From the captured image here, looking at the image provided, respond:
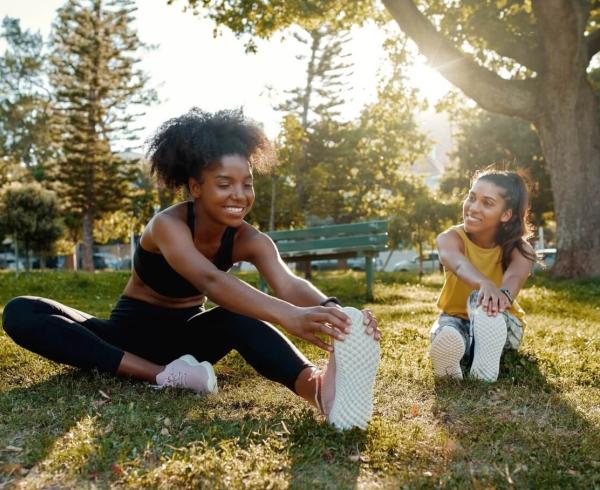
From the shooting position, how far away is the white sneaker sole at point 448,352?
11.8 ft

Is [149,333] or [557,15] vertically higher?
[557,15]

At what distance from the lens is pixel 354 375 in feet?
8.75

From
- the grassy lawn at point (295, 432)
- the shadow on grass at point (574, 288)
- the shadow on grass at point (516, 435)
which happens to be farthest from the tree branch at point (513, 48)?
the shadow on grass at point (516, 435)

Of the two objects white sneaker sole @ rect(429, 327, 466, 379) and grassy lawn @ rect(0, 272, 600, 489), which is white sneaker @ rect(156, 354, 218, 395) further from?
white sneaker sole @ rect(429, 327, 466, 379)

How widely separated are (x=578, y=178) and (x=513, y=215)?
823cm

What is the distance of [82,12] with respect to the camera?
1172 inches

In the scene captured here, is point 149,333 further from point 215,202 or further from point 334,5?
point 334,5

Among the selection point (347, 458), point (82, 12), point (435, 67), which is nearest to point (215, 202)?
point (347, 458)

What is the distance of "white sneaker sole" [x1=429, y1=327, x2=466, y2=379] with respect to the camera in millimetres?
3582

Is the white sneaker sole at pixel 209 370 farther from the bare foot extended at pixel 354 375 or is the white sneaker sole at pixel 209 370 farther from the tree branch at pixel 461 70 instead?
the tree branch at pixel 461 70

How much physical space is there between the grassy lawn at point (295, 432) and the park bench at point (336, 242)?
479 cm

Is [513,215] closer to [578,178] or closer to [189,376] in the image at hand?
[189,376]

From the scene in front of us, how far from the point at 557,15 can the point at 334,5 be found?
4819mm

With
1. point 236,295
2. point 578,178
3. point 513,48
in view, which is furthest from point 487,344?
point 513,48
